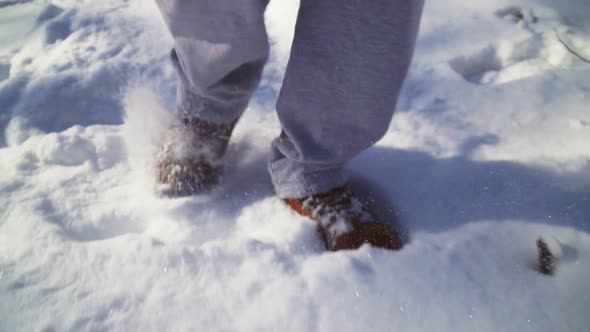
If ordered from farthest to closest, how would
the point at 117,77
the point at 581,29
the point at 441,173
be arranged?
the point at 581,29
the point at 117,77
the point at 441,173

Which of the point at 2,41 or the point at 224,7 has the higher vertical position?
the point at 224,7

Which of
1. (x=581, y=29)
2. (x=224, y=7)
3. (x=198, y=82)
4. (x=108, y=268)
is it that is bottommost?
(x=581, y=29)

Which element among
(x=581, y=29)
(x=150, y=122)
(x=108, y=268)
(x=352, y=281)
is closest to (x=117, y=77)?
(x=150, y=122)

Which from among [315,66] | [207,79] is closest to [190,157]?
[207,79]

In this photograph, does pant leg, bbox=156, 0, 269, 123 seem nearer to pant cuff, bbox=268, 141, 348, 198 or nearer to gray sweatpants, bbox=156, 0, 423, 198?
gray sweatpants, bbox=156, 0, 423, 198

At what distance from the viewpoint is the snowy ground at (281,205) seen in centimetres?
48

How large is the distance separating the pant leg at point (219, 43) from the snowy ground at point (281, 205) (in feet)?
0.64

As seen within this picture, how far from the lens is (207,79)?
0.57m

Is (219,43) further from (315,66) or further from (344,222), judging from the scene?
(344,222)

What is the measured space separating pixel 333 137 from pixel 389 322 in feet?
0.88

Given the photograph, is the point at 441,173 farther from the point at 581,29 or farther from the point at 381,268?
the point at 581,29

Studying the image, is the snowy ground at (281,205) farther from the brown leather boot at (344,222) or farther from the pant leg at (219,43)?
the pant leg at (219,43)

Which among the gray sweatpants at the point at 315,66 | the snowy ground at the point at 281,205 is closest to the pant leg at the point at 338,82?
the gray sweatpants at the point at 315,66

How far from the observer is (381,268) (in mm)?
528
